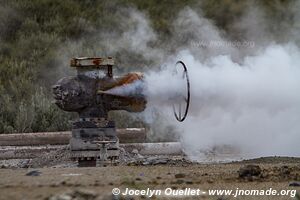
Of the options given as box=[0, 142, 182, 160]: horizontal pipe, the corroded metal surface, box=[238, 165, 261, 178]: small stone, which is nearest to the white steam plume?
the corroded metal surface

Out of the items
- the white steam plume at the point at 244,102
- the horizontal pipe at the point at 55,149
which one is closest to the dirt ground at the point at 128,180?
the white steam plume at the point at 244,102

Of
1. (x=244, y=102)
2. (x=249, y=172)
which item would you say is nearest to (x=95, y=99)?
(x=244, y=102)

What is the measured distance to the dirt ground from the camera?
7.72 m

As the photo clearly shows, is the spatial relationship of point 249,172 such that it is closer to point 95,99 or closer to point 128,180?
point 128,180

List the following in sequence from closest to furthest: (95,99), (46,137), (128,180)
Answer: (128,180), (95,99), (46,137)

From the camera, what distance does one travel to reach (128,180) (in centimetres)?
877

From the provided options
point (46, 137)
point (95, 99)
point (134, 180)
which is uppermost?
point (95, 99)

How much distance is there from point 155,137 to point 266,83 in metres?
3.91

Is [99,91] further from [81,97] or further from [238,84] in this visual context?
[238,84]

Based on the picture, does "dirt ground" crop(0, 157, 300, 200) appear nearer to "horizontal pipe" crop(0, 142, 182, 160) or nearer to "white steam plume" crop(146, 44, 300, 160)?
"white steam plume" crop(146, 44, 300, 160)

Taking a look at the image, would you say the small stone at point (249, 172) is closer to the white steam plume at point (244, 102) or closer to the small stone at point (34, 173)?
the small stone at point (34, 173)

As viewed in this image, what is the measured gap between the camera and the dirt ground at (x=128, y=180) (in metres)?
7.72

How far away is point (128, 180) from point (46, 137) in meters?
6.18

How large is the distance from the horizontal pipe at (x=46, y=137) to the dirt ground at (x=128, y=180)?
4296 mm
